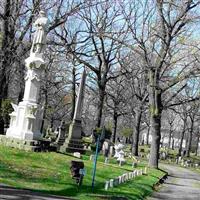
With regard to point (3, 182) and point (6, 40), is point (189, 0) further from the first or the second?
point (3, 182)

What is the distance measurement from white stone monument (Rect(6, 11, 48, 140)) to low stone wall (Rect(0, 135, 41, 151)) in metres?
0.39

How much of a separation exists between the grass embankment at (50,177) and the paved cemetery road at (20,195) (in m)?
0.75

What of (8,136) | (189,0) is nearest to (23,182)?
(8,136)

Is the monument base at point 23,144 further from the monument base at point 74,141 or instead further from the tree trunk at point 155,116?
the tree trunk at point 155,116

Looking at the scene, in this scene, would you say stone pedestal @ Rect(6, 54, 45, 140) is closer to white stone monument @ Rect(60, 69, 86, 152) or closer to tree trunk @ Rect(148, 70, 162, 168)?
white stone monument @ Rect(60, 69, 86, 152)

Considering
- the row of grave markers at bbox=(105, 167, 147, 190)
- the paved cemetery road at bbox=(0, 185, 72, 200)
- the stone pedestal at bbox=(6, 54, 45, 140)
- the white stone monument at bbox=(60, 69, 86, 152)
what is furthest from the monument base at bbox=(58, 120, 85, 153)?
the paved cemetery road at bbox=(0, 185, 72, 200)

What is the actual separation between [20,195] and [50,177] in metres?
4.27

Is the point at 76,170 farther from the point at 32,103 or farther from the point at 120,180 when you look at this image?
the point at 32,103

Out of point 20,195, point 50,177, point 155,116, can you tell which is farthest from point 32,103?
point 155,116

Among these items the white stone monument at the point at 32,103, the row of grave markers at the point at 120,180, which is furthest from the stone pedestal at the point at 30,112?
the row of grave markers at the point at 120,180

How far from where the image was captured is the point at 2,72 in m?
25.2

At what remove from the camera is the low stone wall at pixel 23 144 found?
68.8ft

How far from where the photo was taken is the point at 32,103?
74.9 ft

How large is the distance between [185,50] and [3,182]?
893 inches
